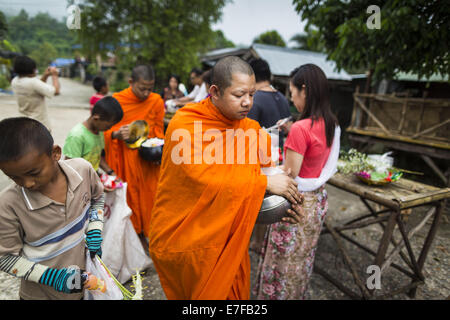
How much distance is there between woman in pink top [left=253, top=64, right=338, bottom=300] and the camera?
210 centimetres

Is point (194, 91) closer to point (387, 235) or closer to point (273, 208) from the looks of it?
point (387, 235)

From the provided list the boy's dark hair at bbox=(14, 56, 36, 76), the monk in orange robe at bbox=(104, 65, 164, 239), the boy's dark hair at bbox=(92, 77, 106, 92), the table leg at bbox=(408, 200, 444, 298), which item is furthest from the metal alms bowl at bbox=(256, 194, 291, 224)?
the boy's dark hair at bbox=(92, 77, 106, 92)

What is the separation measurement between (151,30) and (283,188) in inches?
654

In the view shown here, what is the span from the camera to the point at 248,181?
1.47m

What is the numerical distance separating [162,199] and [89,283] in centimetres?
56

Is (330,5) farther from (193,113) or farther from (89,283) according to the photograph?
(89,283)

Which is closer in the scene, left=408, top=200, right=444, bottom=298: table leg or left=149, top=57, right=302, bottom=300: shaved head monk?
left=149, top=57, right=302, bottom=300: shaved head monk

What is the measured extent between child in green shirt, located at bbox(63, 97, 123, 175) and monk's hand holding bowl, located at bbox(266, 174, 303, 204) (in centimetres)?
157

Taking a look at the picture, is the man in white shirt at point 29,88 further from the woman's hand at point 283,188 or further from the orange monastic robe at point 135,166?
the woman's hand at point 283,188

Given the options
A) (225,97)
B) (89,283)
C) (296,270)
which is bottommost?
(296,270)

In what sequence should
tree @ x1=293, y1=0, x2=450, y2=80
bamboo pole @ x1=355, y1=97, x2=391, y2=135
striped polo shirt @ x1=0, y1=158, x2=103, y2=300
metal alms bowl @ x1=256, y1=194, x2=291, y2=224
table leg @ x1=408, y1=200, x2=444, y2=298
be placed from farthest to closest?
1. bamboo pole @ x1=355, y1=97, x2=391, y2=135
2. tree @ x1=293, y1=0, x2=450, y2=80
3. table leg @ x1=408, y1=200, x2=444, y2=298
4. metal alms bowl @ x1=256, y1=194, x2=291, y2=224
5. striped polo shirt @ x1=0, y1=158, x2=103, y2=300

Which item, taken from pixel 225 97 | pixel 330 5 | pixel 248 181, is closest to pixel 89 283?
pixel 248 181

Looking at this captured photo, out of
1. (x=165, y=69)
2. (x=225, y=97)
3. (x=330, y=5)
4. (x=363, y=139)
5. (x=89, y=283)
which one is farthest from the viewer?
(x=165, y=69)

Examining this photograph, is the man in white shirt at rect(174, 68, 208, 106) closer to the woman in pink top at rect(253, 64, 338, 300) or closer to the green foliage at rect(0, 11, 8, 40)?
the green foliage at rect(0, 11, 8, 40)
